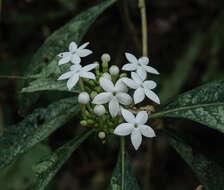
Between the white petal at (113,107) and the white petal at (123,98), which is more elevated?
the white petal at (123,98)

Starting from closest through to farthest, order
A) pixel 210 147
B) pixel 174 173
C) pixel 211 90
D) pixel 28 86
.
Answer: pixel 211 90 < pixel 28 86 < pixel 210 147 < pixel 174 173

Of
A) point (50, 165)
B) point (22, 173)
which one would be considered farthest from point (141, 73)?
point (22, 173)

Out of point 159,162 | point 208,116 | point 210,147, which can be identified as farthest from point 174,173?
point 208,116

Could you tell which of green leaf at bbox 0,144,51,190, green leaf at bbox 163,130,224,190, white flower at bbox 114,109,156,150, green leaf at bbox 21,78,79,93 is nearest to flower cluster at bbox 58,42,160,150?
white flower at bbox 114,109,156,150

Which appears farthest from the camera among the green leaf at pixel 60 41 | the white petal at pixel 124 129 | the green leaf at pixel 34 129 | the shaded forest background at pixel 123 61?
the shaded forest background at pixel 123 61

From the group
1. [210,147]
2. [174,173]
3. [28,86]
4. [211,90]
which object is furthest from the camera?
[174,173]

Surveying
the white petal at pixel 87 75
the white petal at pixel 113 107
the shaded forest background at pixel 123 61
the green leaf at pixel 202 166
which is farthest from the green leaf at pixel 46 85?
the shaded forest background at pixel 123 61

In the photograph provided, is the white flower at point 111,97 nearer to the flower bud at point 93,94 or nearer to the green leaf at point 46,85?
the flower bud at point 93,94

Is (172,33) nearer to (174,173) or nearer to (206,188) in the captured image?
(174,173)
